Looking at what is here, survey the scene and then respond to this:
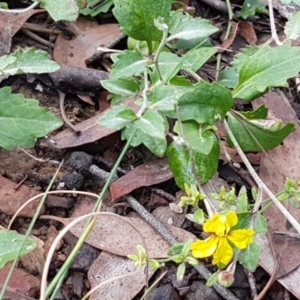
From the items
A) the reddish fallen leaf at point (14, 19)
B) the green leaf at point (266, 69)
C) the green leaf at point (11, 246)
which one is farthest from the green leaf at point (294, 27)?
the green leaf at point (11, 246)

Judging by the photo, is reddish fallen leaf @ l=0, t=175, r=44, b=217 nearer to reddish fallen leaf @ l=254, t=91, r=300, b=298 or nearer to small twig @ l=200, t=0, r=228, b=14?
reddish fallen leaf @ l=254, t=91, r=300, b=298

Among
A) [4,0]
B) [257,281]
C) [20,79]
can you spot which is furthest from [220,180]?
[4,0]

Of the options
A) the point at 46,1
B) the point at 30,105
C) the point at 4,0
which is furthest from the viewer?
the point at 4,0

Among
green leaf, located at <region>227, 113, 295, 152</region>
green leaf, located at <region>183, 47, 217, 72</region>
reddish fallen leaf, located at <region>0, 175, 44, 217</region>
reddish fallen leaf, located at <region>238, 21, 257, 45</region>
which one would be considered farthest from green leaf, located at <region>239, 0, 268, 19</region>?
reddish fallen leaf, located at <region>0, 175, 44, 217</region>

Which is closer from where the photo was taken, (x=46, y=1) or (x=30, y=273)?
(x=30, y=273)

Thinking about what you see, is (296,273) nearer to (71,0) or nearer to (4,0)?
(71,0)

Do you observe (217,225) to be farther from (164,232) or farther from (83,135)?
(83,135)
